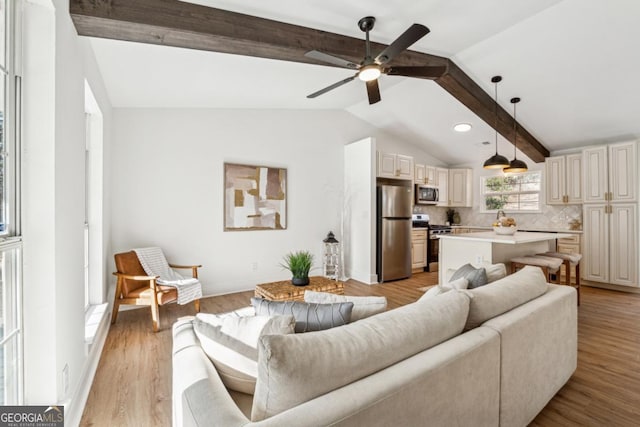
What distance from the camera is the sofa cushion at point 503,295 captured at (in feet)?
5.20

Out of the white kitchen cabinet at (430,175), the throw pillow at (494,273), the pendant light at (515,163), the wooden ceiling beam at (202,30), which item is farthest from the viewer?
the white kitchen cabinet at (430,175)

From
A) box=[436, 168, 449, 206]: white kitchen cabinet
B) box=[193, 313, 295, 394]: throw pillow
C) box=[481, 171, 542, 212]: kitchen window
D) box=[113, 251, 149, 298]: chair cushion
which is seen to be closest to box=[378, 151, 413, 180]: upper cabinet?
box=[436, 168, 449, 206]: white kitchen cabinet

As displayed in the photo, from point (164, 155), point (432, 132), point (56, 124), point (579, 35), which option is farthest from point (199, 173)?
point (579, 35)

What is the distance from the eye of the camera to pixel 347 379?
102 centimetres

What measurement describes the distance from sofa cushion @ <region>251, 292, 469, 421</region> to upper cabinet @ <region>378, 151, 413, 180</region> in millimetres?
4303

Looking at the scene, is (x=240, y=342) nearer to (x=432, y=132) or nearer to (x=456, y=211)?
(x=432, y=132)

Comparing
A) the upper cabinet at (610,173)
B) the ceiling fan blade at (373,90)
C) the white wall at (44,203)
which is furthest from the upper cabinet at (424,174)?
the white wall at (44,203)

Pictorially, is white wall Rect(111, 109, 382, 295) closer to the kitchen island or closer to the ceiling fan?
the kitchen island

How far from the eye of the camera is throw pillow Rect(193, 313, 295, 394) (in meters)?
1.19

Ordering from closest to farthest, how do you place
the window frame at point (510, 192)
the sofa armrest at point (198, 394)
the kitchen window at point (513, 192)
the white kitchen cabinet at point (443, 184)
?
the sofa armrest at point (198, 394)
the window frame at point (510, 192)
the kitchen window at point (513, 192)
the white kitchen cabinet at point (443, 184)

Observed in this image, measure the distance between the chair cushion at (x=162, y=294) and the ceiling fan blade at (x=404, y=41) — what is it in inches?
119

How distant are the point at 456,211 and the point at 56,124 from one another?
24.0 feet

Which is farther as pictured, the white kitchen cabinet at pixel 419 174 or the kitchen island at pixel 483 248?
the white kitchen cabinet at pixel 419 174

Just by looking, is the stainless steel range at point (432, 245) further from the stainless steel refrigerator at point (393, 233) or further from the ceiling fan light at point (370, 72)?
the ceiling fan light at point (370, 72)
